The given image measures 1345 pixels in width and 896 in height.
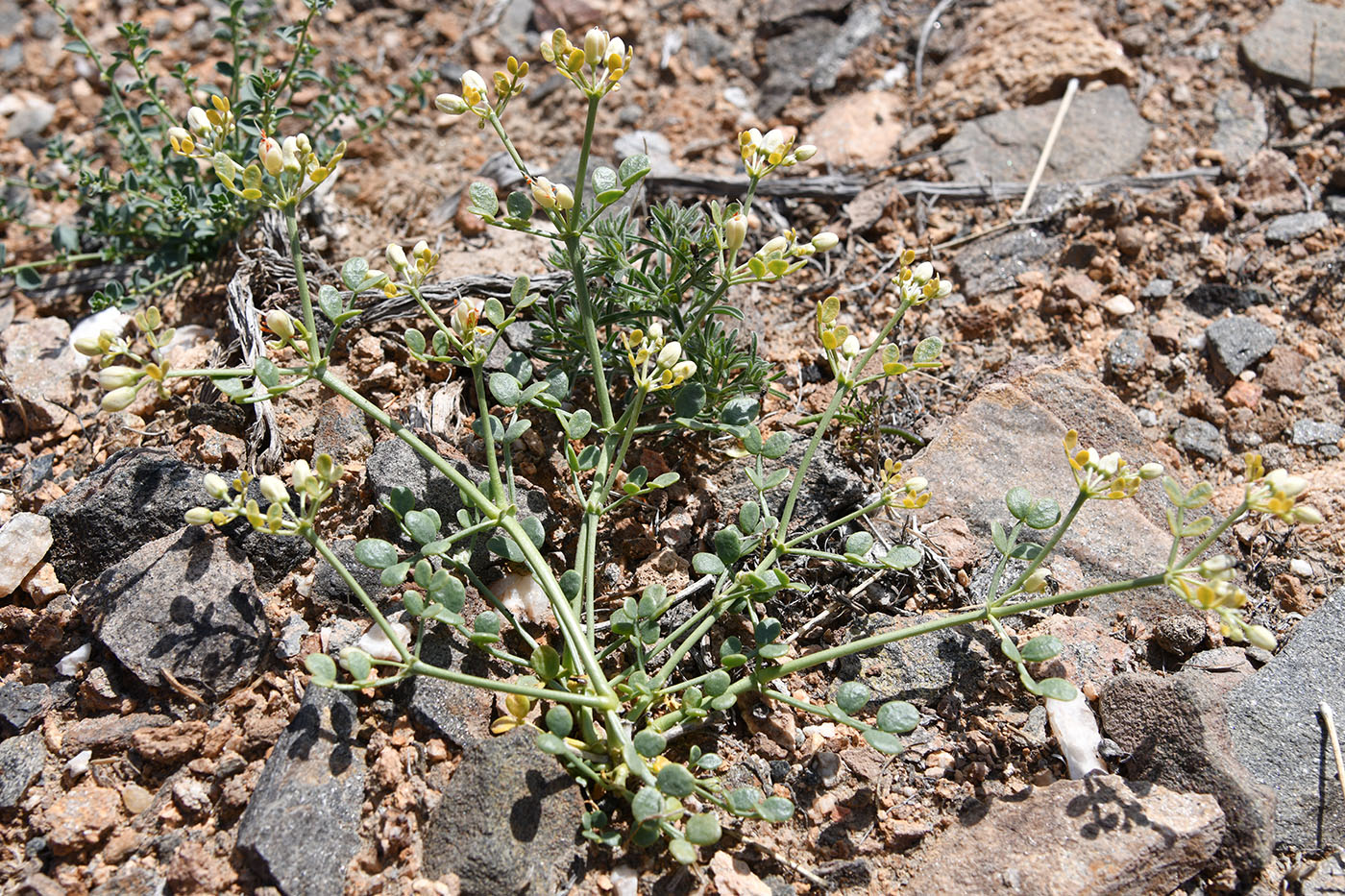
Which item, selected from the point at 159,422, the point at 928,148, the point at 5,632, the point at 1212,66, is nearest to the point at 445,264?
the point at 159,422

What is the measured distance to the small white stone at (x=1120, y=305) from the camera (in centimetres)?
370

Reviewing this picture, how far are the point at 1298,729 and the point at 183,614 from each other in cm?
324

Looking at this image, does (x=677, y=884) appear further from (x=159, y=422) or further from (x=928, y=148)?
(x=928, y=148)

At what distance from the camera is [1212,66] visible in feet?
14.5

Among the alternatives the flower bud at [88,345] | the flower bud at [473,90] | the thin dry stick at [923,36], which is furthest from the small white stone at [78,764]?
the thin dry stick at [923,36]

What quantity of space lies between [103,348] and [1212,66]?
15.9ft

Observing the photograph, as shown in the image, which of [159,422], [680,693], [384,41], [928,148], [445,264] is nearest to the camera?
[680,693]

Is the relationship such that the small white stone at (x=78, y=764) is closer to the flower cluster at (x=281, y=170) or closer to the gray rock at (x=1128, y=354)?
the flower cluster at (x=281, y=170)

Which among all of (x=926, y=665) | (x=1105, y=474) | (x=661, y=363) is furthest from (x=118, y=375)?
(x=1105, y=474)

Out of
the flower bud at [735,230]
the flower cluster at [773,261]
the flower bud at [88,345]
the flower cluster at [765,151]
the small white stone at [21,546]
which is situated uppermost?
the flower cluster at [765,151]

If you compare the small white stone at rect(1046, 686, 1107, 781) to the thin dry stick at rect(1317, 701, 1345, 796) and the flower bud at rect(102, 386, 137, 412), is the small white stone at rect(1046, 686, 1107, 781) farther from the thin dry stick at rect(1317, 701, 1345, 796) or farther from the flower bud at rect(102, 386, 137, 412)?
the flower bud at rect(102, 386, 137, 412)

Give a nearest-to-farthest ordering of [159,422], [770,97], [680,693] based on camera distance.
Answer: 1. [680,693]
2. [159,422]
3. [770,97]

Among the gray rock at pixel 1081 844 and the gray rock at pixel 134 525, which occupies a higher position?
the gray rock at pixel 134 525

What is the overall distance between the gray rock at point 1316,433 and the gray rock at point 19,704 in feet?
14.1
